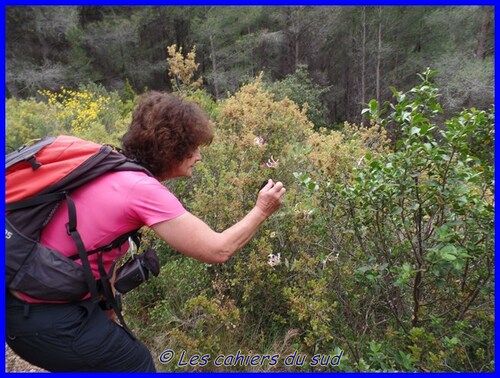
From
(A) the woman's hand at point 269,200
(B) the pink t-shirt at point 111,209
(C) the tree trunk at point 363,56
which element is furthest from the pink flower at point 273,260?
(C) the tree trunk at point 363,56

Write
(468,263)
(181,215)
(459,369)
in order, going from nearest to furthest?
(181,215), (468,263), (459,369)

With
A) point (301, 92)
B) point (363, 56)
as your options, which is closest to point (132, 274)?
point (301, 92)

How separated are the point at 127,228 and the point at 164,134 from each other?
1.35 feet

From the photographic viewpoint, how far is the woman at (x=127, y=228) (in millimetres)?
1416

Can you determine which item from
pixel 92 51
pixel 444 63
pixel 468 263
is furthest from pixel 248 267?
pixel 92 51

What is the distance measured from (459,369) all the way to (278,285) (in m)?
1.14

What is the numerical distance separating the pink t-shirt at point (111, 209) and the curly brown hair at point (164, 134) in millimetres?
213

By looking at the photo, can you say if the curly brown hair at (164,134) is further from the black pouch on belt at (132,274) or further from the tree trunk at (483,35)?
the tree trunk at (483,35)

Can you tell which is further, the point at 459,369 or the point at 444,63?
the point at 444,63

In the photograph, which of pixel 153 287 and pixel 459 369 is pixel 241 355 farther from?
pixel 459 369

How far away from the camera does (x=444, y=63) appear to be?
14.1 meters

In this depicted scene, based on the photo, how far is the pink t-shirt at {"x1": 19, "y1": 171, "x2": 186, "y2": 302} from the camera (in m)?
1.40

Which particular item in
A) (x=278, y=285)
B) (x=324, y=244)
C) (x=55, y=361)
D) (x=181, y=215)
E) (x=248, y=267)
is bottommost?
(x=278, y=285)

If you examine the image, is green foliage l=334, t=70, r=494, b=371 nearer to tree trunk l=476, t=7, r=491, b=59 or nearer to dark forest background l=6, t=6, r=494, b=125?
dark forest background l=6, t=6, r=494, b=125
